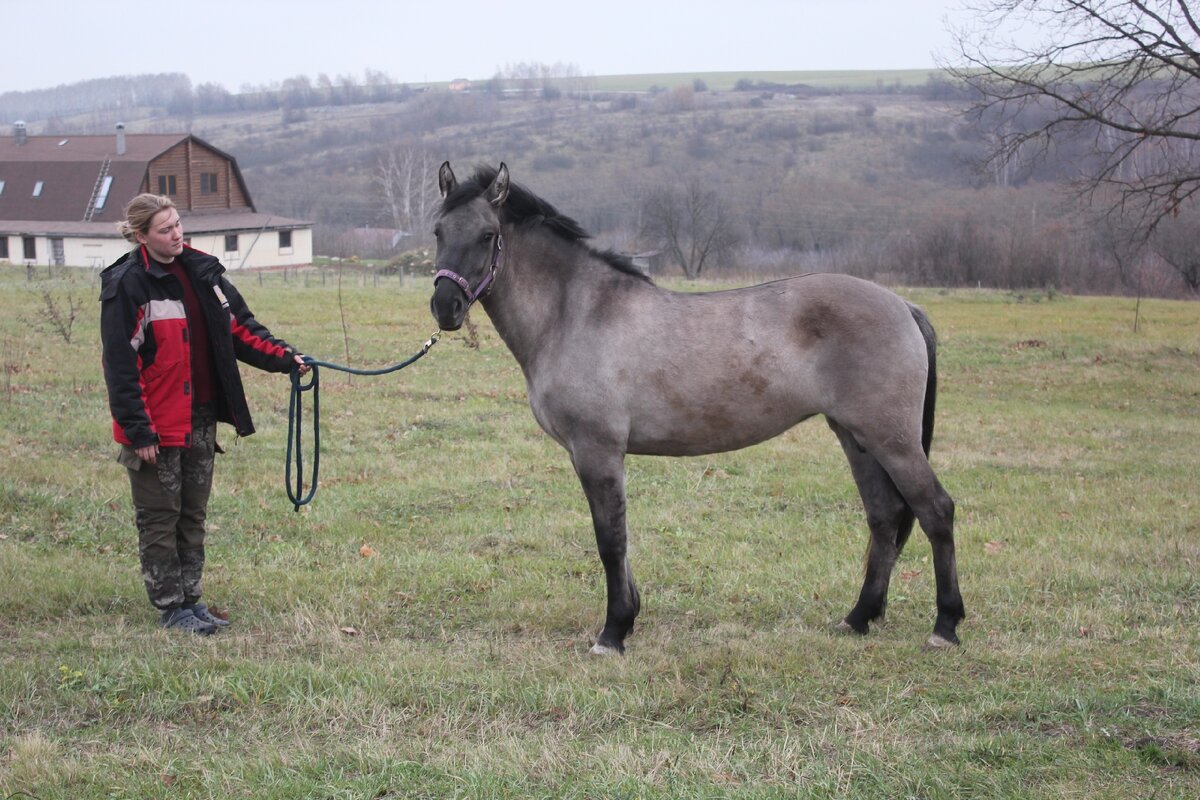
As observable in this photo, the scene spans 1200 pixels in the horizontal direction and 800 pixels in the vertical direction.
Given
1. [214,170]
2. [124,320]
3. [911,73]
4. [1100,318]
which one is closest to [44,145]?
[214,170]

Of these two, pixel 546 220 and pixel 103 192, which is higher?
pixel 546 220

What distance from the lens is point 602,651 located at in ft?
18.3

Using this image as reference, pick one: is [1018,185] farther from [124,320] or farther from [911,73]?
[911,73]

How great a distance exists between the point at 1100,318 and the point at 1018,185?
55698 mm

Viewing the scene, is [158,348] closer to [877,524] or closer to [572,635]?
[572,635]

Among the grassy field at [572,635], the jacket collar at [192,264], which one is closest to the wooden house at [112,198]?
the grassy field at [572,635]

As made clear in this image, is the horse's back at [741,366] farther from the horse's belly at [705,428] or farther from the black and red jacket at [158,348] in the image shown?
the black and red jacket at [158,348]

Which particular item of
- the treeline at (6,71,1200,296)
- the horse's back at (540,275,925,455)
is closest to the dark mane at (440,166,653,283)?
the horse's back at (540,275,925,455)

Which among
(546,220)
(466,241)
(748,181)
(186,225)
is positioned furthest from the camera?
(748,181)

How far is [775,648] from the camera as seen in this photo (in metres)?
5.50

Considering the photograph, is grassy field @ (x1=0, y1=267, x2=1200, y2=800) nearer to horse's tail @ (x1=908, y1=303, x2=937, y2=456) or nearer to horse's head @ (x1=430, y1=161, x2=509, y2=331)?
horse's tail @ (x1=908, y1=303, x2=937, y2=456)

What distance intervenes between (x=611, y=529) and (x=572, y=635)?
0.72 m

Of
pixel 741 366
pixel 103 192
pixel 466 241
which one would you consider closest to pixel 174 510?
pixel 466 241

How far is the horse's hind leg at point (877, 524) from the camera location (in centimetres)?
607
